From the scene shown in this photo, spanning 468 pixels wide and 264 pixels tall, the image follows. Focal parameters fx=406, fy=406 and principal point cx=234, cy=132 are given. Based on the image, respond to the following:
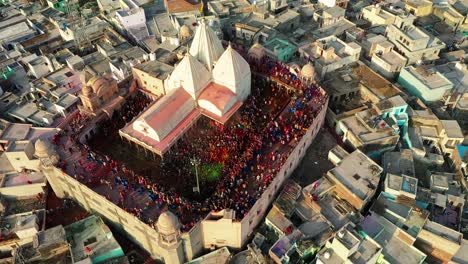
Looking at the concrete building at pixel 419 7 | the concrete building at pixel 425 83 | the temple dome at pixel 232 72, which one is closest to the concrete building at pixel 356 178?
the temple dome at pixel 232 72

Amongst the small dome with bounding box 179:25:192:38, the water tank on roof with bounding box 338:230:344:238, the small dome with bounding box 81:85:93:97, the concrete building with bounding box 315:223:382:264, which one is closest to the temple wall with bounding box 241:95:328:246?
the concrete building with bounding box 315:223:382:264

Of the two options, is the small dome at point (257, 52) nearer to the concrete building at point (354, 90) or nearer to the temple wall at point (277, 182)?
the concrete building at point (354, 90)

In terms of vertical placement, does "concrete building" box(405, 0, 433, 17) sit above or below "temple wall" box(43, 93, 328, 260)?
above

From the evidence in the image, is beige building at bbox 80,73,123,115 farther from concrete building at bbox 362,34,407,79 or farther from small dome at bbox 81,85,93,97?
concrete building at bbox 362,34,407,79

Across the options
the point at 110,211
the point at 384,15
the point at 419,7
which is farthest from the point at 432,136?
the point at 110,211

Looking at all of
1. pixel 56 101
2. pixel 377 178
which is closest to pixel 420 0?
pixel 377 178

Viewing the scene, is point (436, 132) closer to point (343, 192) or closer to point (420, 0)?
point (343, 192)
